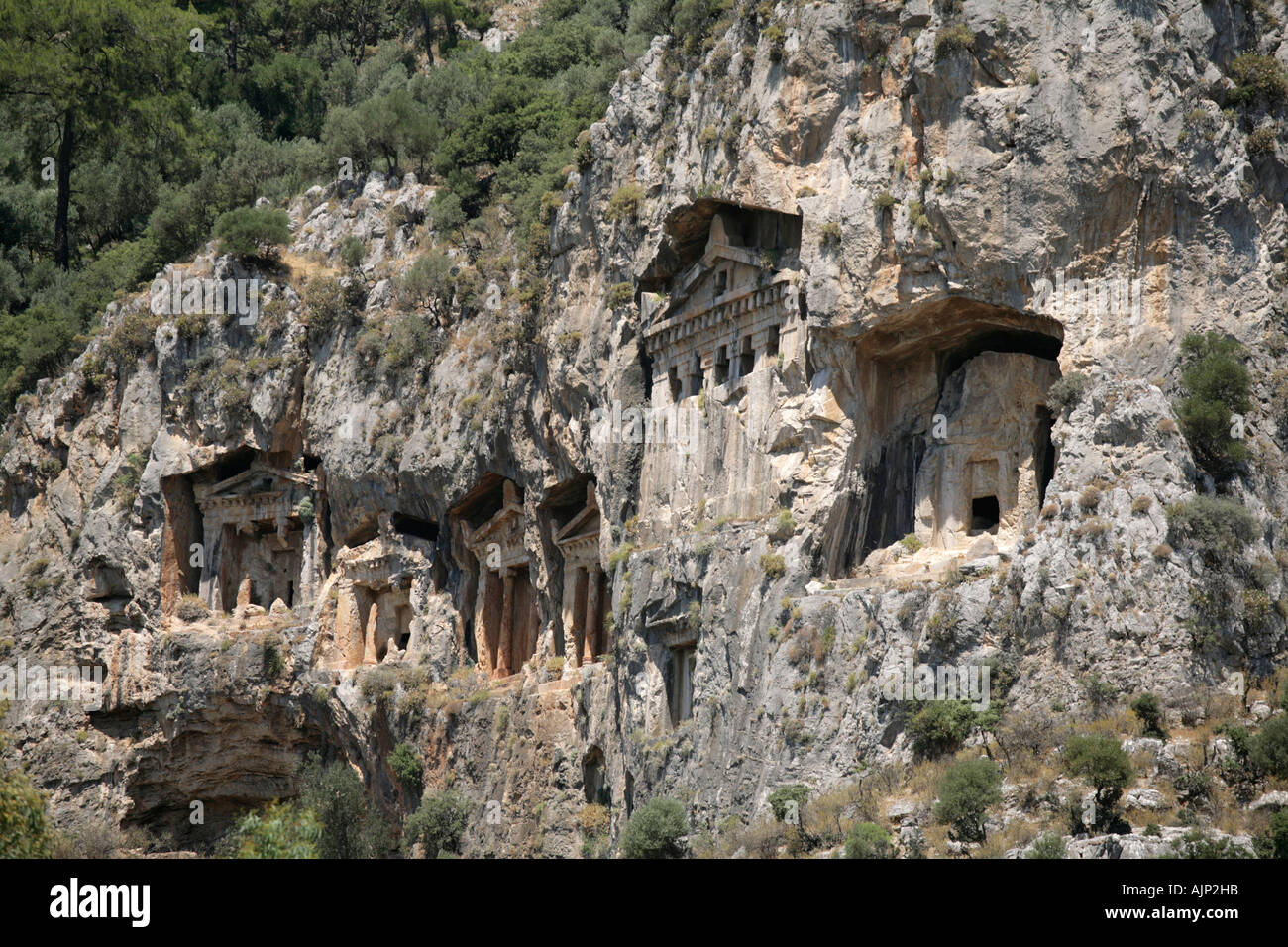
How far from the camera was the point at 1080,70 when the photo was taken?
41.7 meters

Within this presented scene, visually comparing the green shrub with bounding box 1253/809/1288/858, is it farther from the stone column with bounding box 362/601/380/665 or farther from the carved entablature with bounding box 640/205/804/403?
the stone column with bounding box 362/601/380/665

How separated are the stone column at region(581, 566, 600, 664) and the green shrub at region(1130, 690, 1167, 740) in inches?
808

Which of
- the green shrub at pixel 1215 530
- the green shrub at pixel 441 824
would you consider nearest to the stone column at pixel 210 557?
the green shrub at pixel 441 824

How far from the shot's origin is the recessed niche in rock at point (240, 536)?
65500mm

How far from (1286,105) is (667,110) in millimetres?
16212

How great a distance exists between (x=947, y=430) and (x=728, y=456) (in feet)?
18.6

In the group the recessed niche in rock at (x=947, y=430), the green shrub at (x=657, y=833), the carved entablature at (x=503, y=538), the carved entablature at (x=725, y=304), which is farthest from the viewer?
the carved entablature at (x=503, y=538)

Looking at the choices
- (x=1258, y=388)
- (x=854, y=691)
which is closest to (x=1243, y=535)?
(x=1258, y=388)

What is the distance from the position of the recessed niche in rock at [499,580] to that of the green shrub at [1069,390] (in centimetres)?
2052

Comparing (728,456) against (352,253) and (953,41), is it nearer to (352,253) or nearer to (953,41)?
(953,41)

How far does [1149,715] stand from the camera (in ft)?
118

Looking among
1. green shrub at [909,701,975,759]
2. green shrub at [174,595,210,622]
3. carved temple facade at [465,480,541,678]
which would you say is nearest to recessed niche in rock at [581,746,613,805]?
carved temple facade at [465,480,541,678]

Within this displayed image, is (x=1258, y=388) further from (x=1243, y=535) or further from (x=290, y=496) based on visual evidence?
(x=290, y=496)

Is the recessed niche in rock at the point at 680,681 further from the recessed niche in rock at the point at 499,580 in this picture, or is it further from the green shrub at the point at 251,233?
the green shrub at the point at 251,233
